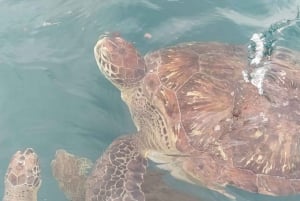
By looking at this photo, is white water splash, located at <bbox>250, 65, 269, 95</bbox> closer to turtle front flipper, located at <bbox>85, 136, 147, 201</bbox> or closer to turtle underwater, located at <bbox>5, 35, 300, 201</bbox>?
turtle underwater, located at <bbox>5, 35, 300, 201</bbox>

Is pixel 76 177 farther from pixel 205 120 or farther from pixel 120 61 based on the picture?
pixel 205 120

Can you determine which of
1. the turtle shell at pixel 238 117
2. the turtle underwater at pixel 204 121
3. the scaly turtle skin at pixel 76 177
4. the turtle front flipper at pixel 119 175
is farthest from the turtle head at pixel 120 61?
the scaly turtle skin at pixel 76 177

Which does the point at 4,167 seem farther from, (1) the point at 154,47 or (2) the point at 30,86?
(1) the point at 154,47

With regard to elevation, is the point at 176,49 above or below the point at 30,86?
above

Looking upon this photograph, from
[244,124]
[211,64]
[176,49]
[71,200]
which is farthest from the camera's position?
[71,200]

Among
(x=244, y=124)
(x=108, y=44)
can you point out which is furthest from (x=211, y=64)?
(x=108, y=44)

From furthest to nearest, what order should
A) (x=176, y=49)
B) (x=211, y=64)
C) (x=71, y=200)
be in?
(x=71, y=200) < (x=176, y=49) < (x=211, y=64)
